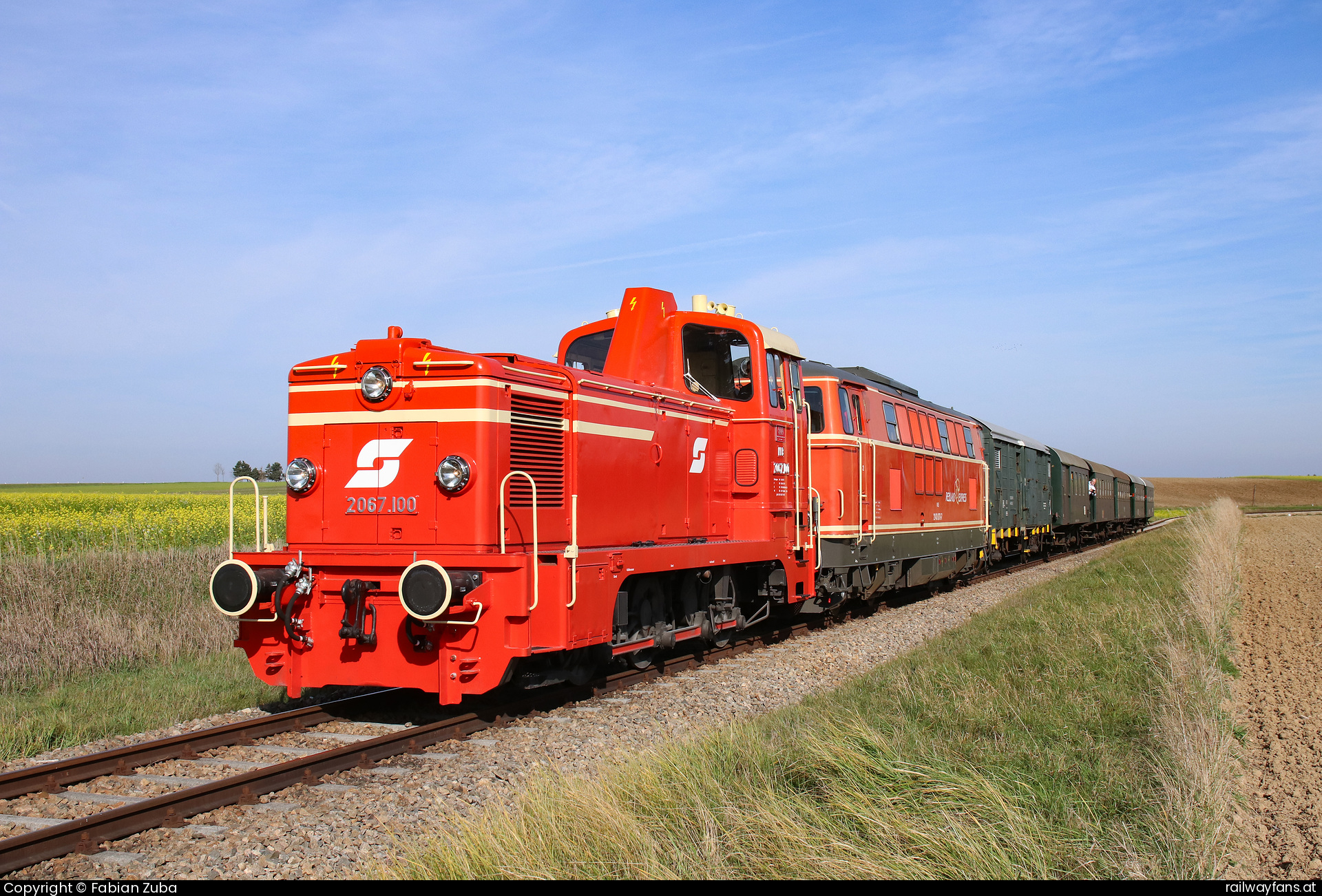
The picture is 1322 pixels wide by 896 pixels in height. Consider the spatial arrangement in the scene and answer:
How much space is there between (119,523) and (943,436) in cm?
1786

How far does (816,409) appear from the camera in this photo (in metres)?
12.1

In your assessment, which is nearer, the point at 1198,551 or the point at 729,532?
the point at 729,532

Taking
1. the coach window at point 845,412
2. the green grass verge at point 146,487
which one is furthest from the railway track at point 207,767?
the green grass verge at point 146,487

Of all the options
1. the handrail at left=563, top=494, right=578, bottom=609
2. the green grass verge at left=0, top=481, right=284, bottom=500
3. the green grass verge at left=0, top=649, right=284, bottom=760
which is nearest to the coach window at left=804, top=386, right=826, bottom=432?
the handrail at left=563, top=494, right=578, bottom=609

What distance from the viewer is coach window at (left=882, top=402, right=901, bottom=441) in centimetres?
1386

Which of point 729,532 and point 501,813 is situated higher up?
point 729,532

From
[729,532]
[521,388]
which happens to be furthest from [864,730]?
[729,532]

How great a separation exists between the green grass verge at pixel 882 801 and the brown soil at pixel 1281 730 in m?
0.49

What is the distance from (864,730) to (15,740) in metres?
5.96

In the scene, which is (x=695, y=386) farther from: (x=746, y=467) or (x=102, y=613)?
(x=102, y=613)

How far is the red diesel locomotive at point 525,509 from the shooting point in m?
6.28

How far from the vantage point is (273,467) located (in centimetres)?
891
